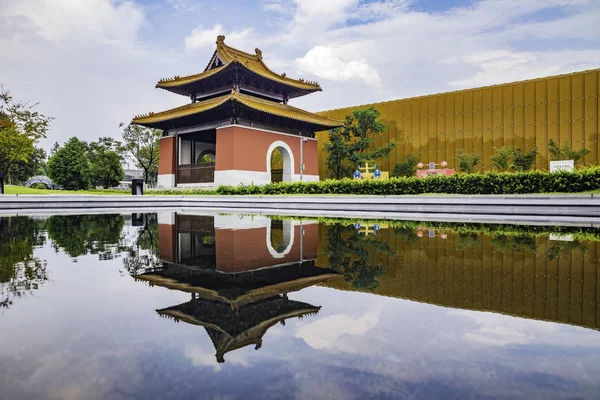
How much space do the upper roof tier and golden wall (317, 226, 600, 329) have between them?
1926cm

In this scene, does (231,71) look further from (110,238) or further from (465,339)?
(465,339)

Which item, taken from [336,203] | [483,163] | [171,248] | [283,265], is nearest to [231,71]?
[336,203]

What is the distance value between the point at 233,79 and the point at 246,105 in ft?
12.0

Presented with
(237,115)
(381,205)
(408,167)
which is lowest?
(381,205)

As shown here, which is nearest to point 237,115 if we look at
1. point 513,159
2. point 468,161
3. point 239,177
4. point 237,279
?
point 239,177

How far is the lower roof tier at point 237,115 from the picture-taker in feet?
72.6

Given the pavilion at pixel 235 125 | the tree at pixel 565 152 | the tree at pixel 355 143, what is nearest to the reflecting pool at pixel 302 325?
the tree at pixel 565 152

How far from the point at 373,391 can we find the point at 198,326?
118cm

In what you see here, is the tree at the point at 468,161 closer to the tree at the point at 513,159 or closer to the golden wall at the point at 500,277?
the tree at the point at 513,159

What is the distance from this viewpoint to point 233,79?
24125 millimetres

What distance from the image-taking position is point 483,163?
23.8 meters

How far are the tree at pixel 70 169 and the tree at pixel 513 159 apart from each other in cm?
3204

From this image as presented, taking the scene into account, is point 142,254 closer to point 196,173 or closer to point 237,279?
point 237,279

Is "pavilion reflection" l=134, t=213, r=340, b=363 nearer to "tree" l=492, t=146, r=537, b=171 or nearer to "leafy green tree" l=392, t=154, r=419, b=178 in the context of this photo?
"tree" l=492, t=146, r=537, b=171
